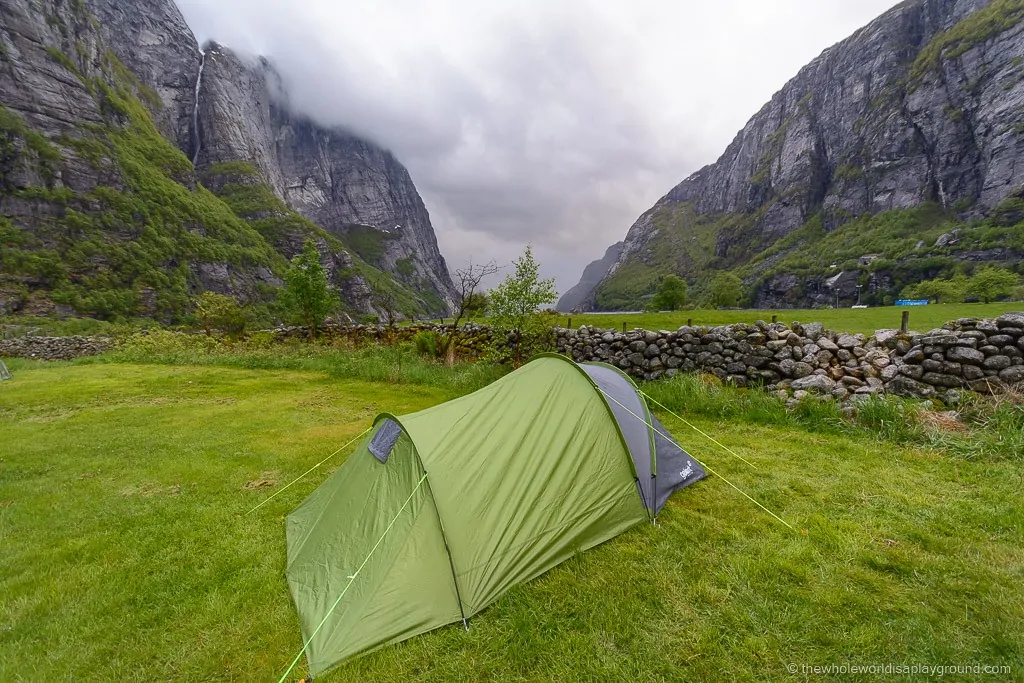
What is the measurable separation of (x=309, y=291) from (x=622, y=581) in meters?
20.5

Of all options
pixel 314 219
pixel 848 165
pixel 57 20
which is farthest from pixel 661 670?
pixel 314 219

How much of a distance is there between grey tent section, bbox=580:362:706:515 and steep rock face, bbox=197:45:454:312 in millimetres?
117612

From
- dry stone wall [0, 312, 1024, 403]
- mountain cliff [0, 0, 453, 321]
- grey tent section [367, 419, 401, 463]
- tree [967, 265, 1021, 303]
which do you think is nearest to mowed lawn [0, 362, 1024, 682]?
grey tent section [367, 419, 401, 463]

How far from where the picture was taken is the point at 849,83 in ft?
Result: 390

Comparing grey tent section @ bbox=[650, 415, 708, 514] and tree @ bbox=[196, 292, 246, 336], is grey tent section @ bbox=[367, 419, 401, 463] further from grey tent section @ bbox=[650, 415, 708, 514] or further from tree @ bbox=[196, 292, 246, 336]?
tree @ bbox=[196, 292, 246, 336]

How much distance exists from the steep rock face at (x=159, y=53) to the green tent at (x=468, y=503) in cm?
11601

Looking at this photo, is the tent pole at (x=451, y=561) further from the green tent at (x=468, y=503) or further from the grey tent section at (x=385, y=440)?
the grey tent section at (x=385, y=440)

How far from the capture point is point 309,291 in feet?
65.8

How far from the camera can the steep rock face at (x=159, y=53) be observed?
275 feet

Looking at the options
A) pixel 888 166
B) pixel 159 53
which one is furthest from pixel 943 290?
pixel 159 53

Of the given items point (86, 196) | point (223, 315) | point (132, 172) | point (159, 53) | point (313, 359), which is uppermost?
point (159, 53)

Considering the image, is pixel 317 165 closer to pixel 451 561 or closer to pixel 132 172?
pixel 132 172

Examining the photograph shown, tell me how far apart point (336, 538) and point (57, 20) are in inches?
3829

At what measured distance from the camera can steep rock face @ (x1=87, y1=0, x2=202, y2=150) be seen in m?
83.9
